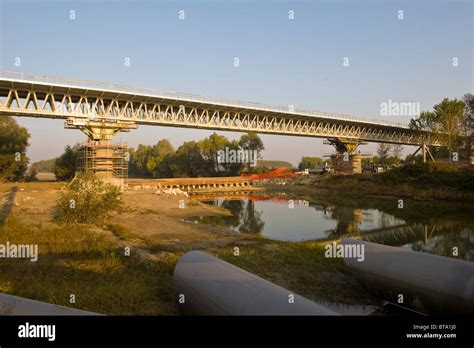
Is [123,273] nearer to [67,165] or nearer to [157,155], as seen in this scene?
[67,165]

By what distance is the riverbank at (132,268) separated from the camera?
681 cm

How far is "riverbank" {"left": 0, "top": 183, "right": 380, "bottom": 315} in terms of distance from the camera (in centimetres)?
681

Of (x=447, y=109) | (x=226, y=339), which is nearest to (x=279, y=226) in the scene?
(x=226, y=339)

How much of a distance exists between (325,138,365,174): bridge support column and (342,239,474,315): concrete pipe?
63643 millimetres

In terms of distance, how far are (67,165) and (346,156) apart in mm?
55942

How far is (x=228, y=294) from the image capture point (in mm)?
5383

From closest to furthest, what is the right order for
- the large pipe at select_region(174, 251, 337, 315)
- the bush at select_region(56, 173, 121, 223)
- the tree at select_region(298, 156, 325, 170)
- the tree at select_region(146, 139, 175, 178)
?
the large pipe at select_region(174, 251, 337, 315) < the bush at select_region(56, 173, 121, 223) < the tree at select_region(146, 139, 175, 178) < the tree at select_region(298, 156, 325, 170)

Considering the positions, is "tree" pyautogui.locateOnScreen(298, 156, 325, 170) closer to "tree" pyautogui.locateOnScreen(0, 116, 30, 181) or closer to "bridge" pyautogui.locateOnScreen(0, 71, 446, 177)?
"bridge" pyautogui.locateOnScreen(0, 71, 446, 177)

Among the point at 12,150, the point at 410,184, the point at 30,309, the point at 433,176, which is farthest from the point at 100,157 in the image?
the point at 433,176

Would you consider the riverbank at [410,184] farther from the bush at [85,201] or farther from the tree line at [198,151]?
the bush at [85,201]

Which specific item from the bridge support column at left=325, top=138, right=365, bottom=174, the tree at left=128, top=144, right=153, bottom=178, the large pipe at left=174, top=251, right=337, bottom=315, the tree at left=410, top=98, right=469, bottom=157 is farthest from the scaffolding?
the tree at left=128, top=144, right=153, bottom=178

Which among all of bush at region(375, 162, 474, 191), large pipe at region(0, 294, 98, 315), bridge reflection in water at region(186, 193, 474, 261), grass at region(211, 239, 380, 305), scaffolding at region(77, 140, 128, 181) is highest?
scaffolding at region(77, 140, 128, 181)

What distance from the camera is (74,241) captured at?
12305mm

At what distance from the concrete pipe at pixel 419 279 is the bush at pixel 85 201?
14.6 meters
